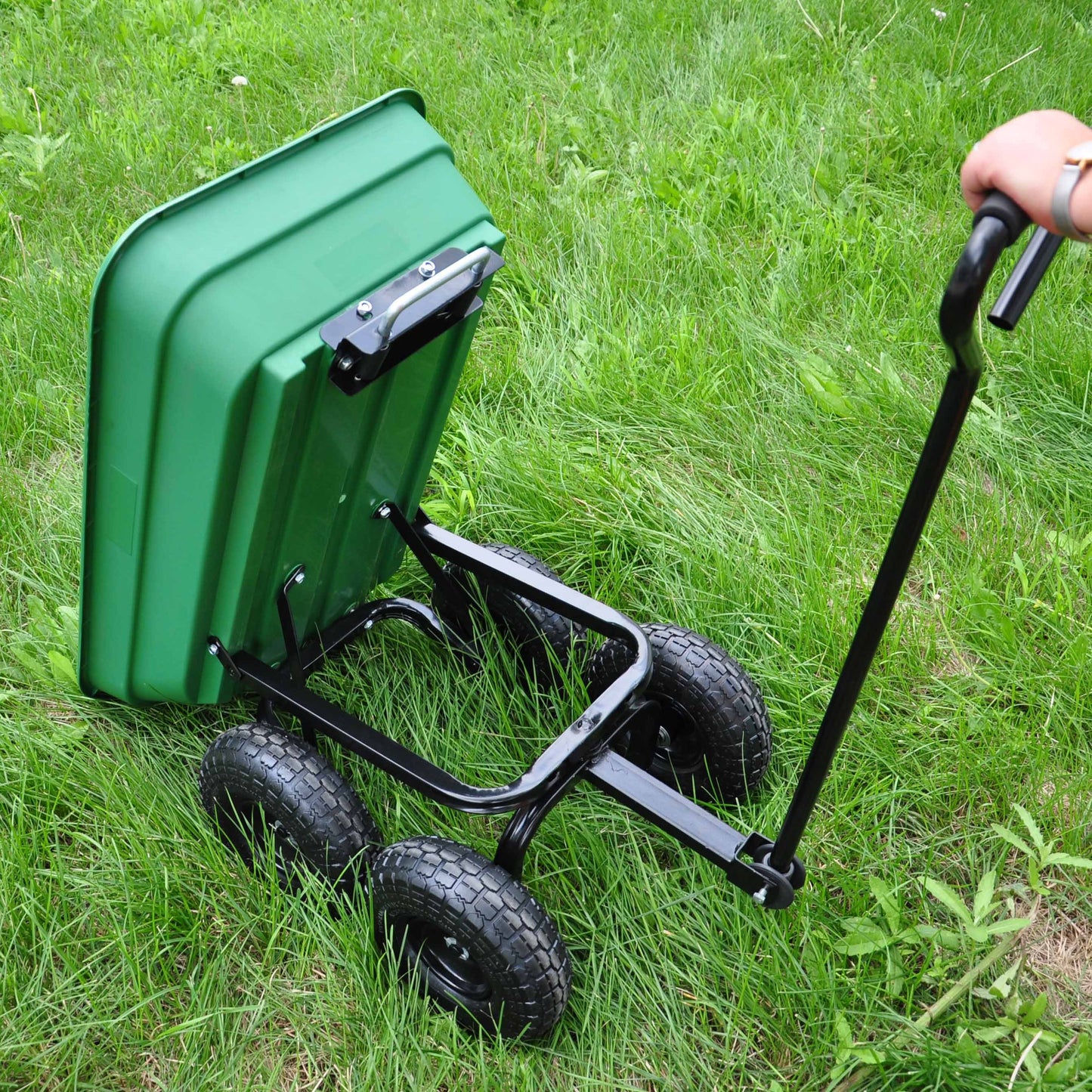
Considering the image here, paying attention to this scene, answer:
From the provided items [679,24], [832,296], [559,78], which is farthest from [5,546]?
[679,24]

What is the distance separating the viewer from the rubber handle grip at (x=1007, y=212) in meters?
1.16

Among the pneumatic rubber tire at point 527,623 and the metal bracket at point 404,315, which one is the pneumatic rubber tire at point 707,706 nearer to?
the pneumatic rubber tire at point 527,623

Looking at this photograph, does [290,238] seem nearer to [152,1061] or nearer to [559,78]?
[152,1061]

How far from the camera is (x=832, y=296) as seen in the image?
3498 millimetres

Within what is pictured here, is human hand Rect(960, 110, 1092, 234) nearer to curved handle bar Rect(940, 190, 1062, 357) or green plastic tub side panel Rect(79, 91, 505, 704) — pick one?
curved handle bar Rect(940, 190, 1062, 357)

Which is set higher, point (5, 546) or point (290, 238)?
point (290, 238)

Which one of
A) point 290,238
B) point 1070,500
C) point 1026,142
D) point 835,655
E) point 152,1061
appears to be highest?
point 1026,142

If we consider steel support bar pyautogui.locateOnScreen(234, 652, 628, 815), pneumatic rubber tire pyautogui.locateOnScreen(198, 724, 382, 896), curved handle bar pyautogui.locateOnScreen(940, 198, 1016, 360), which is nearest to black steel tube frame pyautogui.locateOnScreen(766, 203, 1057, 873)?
curved handle bar pyautogui.locateOnScreen(940, 198, 1016, 360)

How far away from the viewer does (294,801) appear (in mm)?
1971

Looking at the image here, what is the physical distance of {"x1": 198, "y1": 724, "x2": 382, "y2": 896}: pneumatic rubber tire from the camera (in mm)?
1977

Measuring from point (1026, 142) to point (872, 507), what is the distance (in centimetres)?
176

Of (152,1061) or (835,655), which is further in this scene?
(835,655)

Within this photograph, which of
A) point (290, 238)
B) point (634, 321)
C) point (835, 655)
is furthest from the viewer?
point (634, 321)

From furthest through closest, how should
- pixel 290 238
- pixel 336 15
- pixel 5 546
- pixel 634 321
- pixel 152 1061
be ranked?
pixel 336 15 → pixel 634 321 → pixel 5 546 → pixel 152 1061 → pixel 290 238
